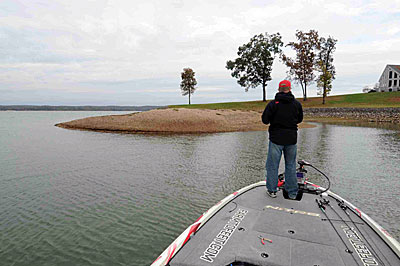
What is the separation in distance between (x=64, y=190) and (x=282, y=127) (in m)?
7.95

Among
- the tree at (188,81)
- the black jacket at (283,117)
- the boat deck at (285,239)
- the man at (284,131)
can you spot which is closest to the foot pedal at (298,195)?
the man at (284,131)

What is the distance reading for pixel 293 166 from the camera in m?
6.29

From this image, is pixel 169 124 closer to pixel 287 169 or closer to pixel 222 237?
pixel 287 169

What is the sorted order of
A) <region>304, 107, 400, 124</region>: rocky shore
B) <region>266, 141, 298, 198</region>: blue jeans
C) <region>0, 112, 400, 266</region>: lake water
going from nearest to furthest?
<region>0, 112, 400, 266</region>: lake water < <region>266, 141, 298, 198</region>: blue jeans < <region>304, 107, 400, 124</region>: rocky shore

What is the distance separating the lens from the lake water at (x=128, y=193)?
18.8 feet

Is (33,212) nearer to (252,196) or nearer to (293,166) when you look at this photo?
(252,196)

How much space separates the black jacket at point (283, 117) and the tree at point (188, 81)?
81.3 metres

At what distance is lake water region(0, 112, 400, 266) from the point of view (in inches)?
226

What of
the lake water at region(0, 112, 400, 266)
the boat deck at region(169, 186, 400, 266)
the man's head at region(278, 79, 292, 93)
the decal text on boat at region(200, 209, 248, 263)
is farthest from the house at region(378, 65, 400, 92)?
the decal text on boat at region(200, 209, 248, 263)

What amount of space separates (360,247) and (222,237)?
2101 mm

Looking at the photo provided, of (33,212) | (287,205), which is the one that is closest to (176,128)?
(33,212)

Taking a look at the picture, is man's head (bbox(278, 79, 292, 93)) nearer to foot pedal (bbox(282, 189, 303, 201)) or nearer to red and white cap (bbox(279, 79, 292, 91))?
red and white cap (bbox(279, 79, 292, 91))

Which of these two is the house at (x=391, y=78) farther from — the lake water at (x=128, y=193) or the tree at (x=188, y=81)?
the lake water at (x=128, y=193)

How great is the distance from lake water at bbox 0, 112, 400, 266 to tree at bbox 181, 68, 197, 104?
7073 cm
